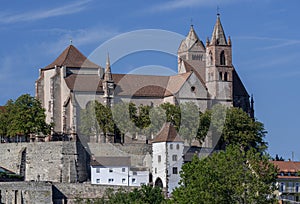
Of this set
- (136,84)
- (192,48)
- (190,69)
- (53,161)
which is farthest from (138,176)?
(192,48)

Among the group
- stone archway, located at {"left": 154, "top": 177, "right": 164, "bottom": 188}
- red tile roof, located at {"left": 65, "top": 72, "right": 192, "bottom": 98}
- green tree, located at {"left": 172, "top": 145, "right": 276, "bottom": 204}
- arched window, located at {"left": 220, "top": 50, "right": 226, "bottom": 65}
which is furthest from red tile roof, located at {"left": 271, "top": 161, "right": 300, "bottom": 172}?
arched window, located at {"left": 220, "top": 50, "right": 226, "bottom": 65}

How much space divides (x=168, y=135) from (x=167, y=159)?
109 inches

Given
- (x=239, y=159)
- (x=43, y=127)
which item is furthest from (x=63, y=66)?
(x=239, y=159)

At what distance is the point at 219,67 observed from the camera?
14400 cm

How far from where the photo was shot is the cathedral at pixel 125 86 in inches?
5408

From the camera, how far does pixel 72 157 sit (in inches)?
4712

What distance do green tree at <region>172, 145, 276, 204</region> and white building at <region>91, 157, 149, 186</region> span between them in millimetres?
16176

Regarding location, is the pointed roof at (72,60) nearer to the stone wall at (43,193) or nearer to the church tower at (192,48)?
the church tower at (192,48)

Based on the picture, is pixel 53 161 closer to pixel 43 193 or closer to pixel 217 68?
pixel 43 193

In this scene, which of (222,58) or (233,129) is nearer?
(233,129)

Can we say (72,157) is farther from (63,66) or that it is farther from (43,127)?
(63,66)

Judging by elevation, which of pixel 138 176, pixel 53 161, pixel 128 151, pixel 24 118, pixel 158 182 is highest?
pixel 24 118

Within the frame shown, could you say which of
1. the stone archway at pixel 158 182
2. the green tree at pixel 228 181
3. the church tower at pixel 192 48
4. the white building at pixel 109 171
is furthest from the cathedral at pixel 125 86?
the green tree at pixel 228 181

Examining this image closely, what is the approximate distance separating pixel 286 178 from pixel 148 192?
19088 millimetres
